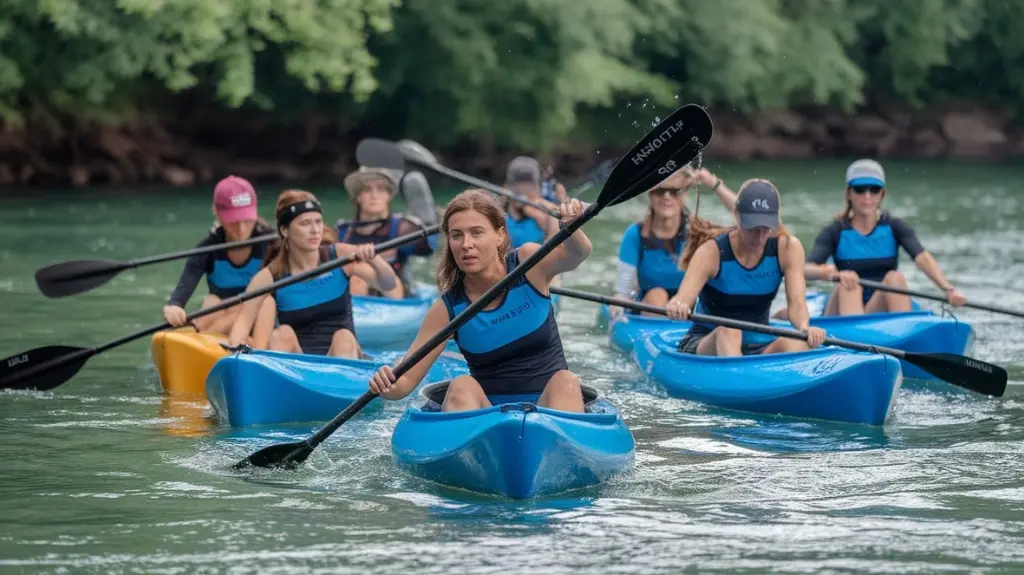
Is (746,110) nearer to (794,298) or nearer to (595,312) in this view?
(595,312)

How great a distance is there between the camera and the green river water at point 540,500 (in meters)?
5.69

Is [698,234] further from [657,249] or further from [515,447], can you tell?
[515,447]

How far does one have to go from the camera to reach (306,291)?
28.5 feet

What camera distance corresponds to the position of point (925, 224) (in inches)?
768

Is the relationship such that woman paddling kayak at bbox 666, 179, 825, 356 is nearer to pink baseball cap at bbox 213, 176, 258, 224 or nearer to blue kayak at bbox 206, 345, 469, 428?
blue kayak at bbox 206, 345, 469, 428

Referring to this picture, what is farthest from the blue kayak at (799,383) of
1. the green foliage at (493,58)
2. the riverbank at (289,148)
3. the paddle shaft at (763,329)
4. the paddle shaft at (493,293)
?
the riverbank at (289,148)

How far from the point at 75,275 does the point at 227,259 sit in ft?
2.78

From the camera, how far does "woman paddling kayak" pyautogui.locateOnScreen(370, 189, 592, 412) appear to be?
21.0ft

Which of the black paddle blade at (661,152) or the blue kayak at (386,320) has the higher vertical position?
the black paddle blade at (661,152)

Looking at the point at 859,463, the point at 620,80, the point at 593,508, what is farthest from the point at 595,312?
the point at 620,80

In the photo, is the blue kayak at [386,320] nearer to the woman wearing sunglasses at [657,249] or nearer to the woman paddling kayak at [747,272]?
the woman wearing sunglasses at [657,249]

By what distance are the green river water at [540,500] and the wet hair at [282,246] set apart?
0.83 meters

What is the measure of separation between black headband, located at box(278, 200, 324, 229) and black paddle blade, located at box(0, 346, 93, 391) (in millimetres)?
1178

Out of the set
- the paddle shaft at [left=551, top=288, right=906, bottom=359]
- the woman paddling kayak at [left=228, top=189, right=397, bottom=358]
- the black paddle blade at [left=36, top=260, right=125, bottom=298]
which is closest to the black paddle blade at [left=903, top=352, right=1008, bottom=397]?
the paddle shaft at [left=551, top=288, right=906, bottom=359]
